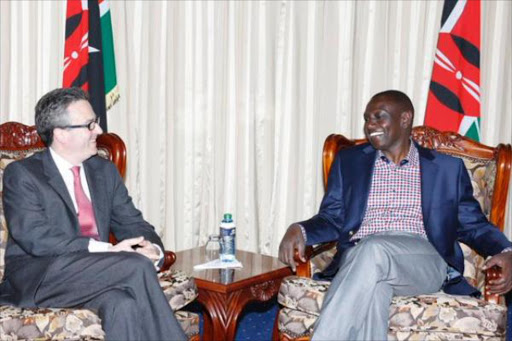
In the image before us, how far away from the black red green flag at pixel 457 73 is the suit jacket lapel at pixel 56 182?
2.75m

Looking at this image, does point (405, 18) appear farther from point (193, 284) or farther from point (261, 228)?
point (193, 284)

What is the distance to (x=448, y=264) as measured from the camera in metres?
3.67

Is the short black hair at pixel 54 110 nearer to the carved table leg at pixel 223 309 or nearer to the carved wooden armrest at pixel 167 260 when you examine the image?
the carved wooden armrest at pixel 167 260

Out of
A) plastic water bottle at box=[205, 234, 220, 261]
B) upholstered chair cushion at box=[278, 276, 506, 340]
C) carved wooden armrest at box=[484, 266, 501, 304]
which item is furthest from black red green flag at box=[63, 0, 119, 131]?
carved wooden armrest at box=[484, 266, 501, 304]

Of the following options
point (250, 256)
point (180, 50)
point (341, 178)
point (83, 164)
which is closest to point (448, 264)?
point (341, 178)

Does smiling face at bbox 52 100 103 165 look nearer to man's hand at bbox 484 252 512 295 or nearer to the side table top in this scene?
the side table top

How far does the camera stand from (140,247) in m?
3.41

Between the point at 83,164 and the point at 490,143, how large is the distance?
3.27 m

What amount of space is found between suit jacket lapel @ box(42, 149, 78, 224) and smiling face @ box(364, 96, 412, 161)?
1538 millimetres

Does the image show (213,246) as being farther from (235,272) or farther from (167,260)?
(167,260)

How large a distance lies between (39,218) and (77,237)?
0.18m

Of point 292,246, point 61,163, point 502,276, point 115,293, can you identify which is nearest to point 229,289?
point 292,246

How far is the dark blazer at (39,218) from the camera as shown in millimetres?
3143

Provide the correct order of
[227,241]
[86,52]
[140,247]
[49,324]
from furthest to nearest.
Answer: [86,52], [227,241], [140,247], [49,324]
